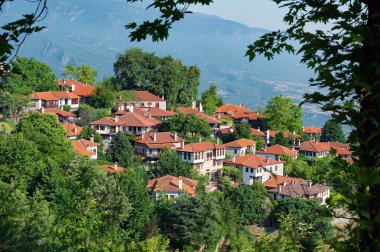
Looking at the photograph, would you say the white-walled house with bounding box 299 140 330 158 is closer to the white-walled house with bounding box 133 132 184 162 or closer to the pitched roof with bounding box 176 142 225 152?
the pitched roof with bounding box 176 142 225 152

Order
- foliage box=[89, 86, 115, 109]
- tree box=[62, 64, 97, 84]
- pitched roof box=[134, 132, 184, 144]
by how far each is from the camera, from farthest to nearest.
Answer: tree box=[62, 64, 97, 84] < foliage box=[89, 86, 115, 109] < pitched roof box=[134, 132, 184, 144]

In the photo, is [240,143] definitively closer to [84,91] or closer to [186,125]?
[186,125]

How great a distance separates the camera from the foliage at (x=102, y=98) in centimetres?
4262

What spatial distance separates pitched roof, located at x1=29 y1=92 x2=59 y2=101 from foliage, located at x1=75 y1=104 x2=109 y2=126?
7.28 feet

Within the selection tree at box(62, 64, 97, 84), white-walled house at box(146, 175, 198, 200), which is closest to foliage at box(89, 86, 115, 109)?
tree at box(62, 64, 97, 84)

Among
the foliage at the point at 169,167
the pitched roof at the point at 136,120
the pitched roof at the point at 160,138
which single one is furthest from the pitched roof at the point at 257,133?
the foliage at the point at 169,167

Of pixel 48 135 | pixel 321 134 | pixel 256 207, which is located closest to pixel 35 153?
pixel 48 135

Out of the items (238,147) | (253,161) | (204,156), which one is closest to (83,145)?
(204,156)

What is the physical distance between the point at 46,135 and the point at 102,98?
16.5 m

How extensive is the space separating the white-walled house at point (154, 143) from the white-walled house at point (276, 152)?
7571 mm

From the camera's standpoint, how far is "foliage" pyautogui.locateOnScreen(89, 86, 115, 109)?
42625mm

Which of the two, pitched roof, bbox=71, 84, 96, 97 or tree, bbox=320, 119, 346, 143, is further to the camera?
tree, bbox=320, 119, 346, 143

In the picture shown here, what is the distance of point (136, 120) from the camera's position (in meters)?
40.2

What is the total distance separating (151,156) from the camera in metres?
36.1
